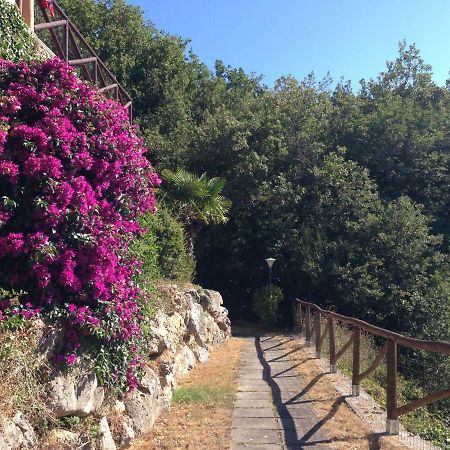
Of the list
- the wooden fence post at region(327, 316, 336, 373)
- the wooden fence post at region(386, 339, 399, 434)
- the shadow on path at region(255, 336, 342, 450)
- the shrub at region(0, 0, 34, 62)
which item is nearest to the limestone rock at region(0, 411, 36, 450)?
the shadow on path at region(255, 336, 342, 450)

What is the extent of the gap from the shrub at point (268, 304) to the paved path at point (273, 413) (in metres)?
9.25

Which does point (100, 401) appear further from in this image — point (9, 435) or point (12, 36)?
point (12, 36)

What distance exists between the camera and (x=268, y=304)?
19812mm

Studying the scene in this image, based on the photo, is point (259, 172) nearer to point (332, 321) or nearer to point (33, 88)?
point (332, 321)

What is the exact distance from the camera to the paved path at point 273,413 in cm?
548

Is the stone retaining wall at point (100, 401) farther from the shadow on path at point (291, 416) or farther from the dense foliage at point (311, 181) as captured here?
the dense foliage at point (311, 181)

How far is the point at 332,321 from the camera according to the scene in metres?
9.58

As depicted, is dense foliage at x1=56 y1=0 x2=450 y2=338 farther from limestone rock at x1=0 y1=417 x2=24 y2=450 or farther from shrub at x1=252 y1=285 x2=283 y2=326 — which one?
limestone rock at x1=0 y1=417 x2=24 y2=450

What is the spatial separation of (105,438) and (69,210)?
219 centimetres

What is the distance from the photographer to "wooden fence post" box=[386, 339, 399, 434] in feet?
18.6

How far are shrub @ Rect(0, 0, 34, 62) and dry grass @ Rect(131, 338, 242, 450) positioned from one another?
4.78m

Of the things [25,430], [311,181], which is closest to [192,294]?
[25,430]

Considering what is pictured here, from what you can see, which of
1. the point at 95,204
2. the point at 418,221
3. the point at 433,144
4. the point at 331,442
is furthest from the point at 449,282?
the point at 95,204

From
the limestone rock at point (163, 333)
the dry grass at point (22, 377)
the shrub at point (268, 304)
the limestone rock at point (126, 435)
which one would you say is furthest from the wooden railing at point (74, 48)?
the shrub at point (268, 304)
